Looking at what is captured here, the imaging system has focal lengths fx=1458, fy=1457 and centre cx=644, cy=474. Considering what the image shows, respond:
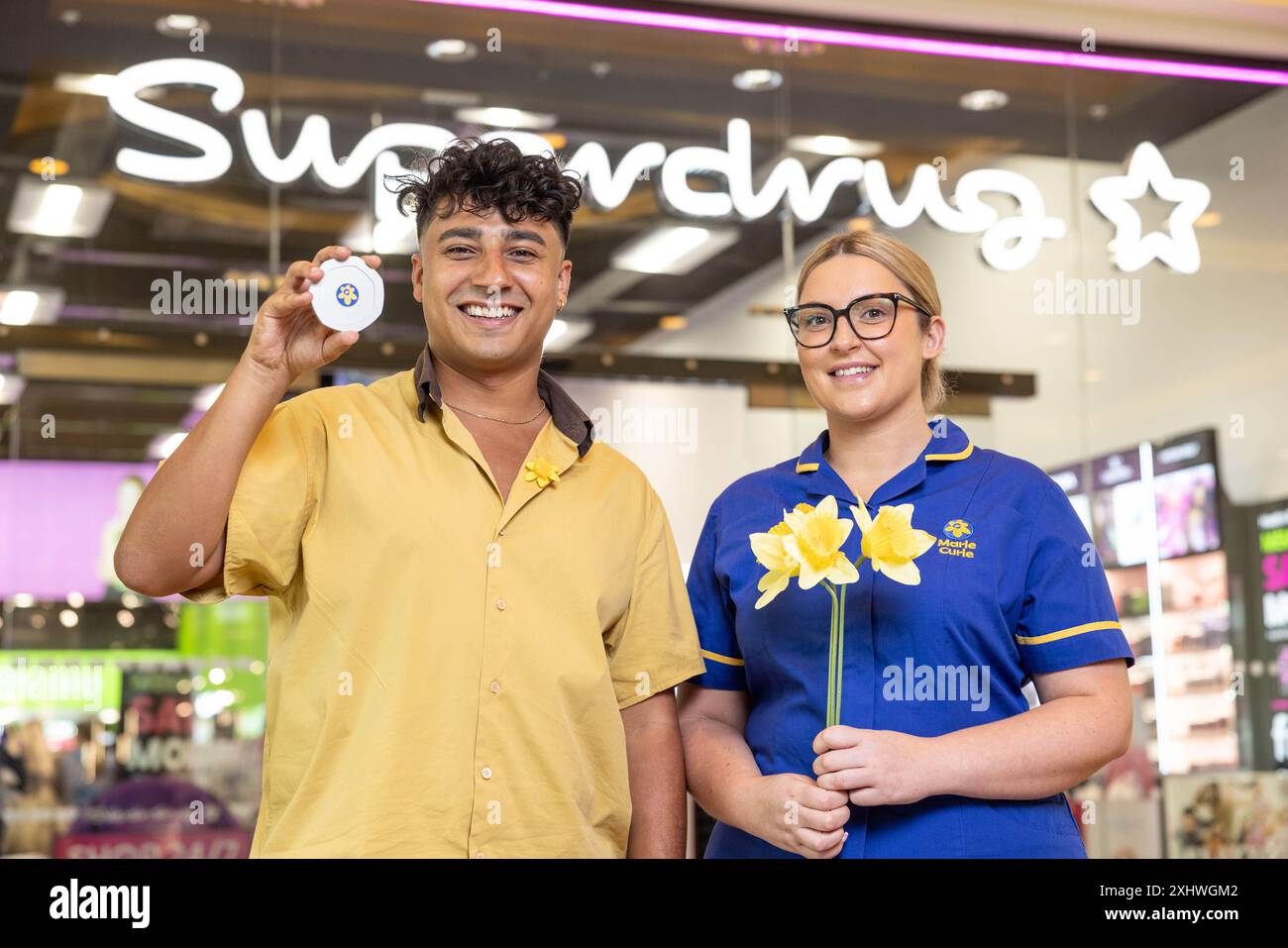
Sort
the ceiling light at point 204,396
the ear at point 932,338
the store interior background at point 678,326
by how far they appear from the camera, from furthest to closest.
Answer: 1. the ceiling light at point 204,396
2. the store interior background at point 678,326
3. the ear at point 932,338

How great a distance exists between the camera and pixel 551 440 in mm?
2377

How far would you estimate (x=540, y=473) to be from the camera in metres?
2.27

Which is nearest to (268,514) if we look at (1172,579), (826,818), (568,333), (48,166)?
(826,818)

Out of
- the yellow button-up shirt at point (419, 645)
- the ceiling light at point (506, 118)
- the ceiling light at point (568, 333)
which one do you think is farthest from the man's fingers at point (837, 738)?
the ceiling light at point (506, 118)

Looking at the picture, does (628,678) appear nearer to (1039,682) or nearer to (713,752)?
(713,752)

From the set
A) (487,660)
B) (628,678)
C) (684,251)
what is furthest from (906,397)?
(684,251)

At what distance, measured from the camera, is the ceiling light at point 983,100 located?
20.4 ft

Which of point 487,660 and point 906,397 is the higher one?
point 906,397

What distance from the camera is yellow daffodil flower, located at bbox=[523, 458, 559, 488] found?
227cm

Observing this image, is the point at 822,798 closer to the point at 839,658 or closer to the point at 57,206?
the point at 839,658

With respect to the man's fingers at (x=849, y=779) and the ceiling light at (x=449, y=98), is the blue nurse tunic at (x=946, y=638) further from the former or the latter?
the ceiling light at (x=449, y=98)

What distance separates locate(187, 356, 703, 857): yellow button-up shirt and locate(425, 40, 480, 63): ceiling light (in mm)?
3757

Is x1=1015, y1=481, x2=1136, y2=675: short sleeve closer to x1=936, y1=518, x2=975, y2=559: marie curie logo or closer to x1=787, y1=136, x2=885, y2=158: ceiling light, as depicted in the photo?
x1=936, y1=518, x2=975, y2=559: marie curie logo
